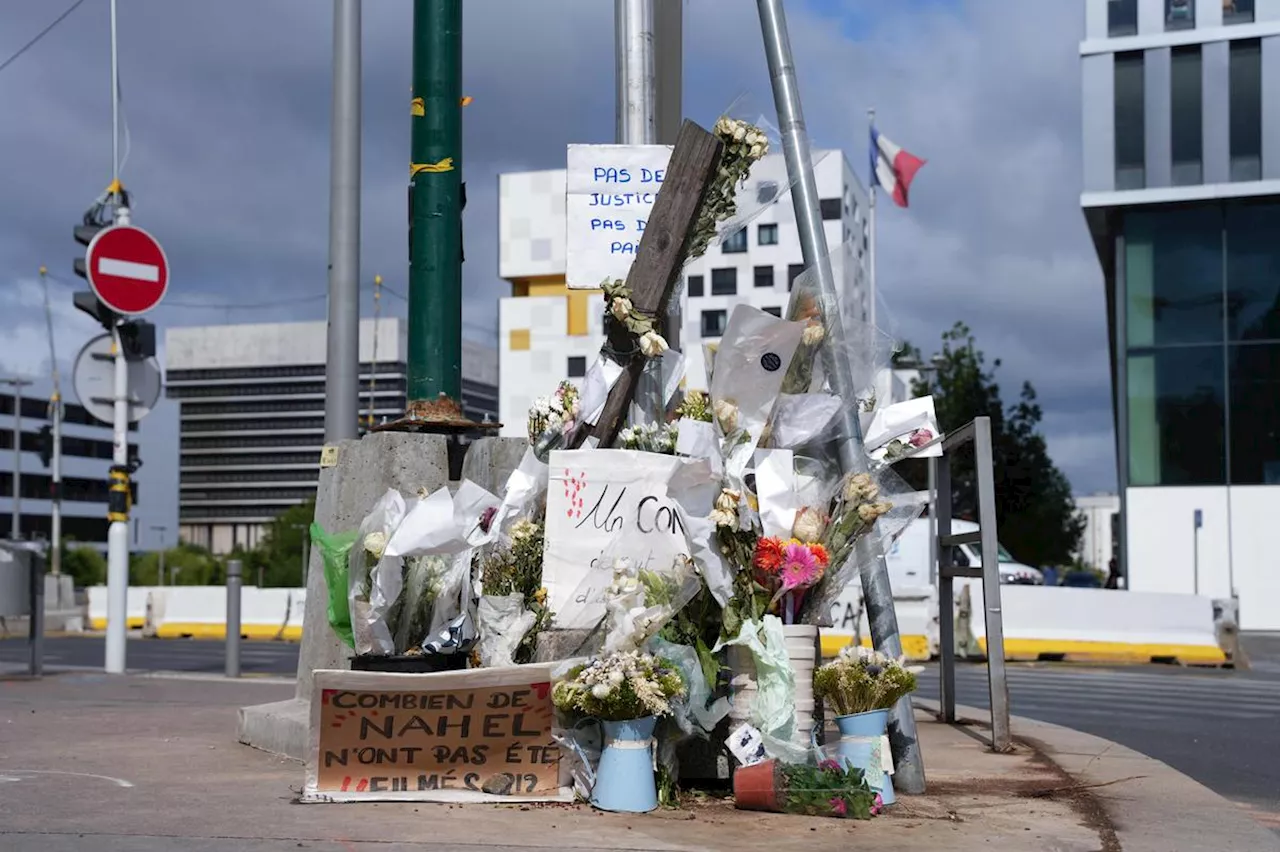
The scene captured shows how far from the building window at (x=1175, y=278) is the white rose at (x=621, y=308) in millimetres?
30897

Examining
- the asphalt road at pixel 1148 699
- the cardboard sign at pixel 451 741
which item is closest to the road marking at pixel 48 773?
the cardboard sign at pixel 451 741

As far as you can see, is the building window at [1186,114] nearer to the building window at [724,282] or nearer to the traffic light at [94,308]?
the traffic light at [94,308]

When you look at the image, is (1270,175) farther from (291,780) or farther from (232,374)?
(232,374)

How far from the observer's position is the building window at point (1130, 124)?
3591cm

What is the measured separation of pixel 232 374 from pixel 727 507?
635ft

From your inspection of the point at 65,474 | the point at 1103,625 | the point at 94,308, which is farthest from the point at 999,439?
the point at 65,474

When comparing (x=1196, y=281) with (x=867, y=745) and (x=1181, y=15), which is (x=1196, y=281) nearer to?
(x=1181, y=15)

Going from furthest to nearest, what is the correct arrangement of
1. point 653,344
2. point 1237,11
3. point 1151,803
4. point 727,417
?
point 1237,11 < point 653,344 < point 1151,803 < point 727,417

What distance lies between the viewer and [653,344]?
706cm

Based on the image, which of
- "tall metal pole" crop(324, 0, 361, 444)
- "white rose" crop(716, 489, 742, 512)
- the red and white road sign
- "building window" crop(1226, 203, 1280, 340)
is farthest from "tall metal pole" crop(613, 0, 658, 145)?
"building window" crop(1226, 203, 1280, 340)

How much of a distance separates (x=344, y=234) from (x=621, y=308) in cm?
531

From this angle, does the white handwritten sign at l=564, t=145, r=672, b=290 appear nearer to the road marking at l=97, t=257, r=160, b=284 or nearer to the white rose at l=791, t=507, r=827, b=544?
the white rose at l=791, t=507, r=827, b=544

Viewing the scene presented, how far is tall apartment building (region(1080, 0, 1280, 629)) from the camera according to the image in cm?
3459

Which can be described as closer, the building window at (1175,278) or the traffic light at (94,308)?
the traffic light at (94,308)
